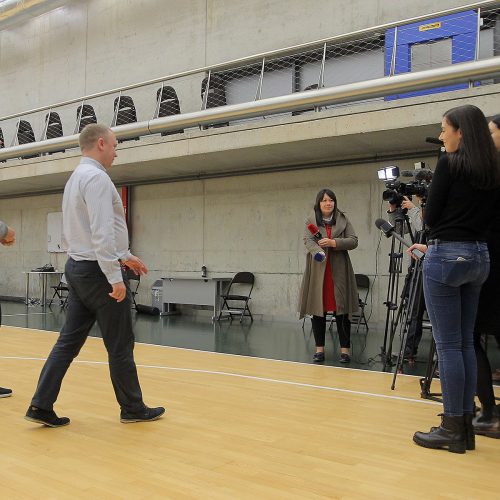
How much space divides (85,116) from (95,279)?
8.41 m

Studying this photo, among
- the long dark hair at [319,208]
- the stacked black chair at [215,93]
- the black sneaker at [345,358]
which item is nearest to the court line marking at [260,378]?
the black sneaker at [345,358]

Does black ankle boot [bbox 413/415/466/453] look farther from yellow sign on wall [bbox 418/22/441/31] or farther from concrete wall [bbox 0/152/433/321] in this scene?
yellow sign on wall [bbox 418/22/441/31]

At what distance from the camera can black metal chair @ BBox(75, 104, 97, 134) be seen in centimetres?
998

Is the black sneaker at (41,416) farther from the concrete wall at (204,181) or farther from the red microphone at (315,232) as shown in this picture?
the concrete wall at (204,181)

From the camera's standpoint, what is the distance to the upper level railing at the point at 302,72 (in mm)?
6621

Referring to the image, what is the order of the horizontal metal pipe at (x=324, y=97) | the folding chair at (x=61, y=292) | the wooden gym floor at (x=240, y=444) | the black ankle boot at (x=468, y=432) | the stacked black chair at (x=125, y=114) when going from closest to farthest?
the wooden gym floor at (x=240, y=444) < the black ankle boot at (x=468, y=432) < the horizontal metal pipe at (x=324, y=97) < the stacked black chair at (x=125, y=114) < the folding chair at (x=61, y=292)

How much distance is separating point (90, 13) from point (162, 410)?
35.4 ft

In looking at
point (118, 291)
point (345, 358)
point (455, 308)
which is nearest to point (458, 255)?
point (455, 308)

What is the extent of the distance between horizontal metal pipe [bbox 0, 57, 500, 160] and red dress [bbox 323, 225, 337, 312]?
2427 millimetres

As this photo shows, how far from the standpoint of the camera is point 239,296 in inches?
336

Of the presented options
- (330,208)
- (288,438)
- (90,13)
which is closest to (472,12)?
(330,208)

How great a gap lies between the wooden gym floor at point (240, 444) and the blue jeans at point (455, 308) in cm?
28

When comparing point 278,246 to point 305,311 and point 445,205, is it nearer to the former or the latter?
point 305,311

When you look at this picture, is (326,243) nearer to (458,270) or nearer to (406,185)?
(406,185)
